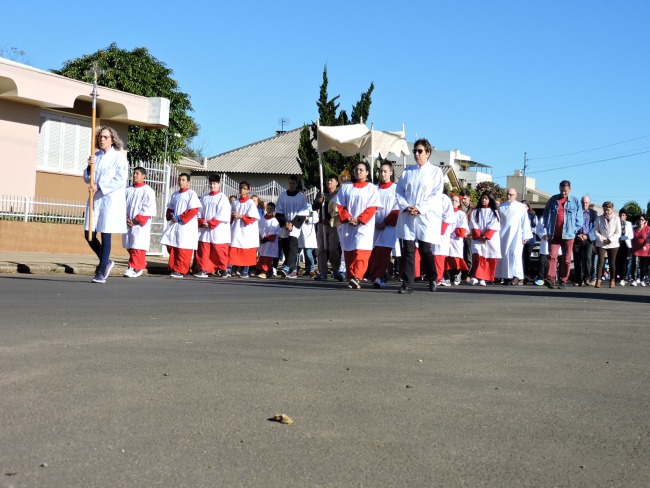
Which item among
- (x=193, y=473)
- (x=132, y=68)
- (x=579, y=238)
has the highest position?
(x=132, y=68)

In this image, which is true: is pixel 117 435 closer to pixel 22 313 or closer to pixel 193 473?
pixel 193 473

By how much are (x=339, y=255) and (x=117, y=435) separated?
15.3m

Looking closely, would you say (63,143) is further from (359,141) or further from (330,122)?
(330,122)

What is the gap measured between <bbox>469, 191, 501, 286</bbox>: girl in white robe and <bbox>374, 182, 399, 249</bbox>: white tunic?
4.30 metres

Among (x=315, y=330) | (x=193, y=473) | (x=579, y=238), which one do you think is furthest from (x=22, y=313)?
(x=579, y=238)

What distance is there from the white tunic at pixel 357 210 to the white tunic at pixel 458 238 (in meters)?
4.34

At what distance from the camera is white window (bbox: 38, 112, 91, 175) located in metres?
27.5

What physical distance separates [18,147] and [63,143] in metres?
1.97

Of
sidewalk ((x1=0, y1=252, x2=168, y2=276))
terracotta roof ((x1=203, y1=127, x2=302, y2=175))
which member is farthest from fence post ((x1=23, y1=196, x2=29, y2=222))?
terracotta roof ((x1=203, y1=127, x2=302, y2=175))

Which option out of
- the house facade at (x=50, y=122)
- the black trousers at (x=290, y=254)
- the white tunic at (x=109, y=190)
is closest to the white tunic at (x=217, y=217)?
the black trousers at (x=290, y=254)

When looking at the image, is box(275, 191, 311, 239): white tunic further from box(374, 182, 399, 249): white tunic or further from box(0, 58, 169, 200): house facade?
box(0, 58, 169, 200): house facade

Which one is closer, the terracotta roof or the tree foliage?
the tree foliage

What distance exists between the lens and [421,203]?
49.4ft

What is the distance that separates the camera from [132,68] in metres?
46.8
